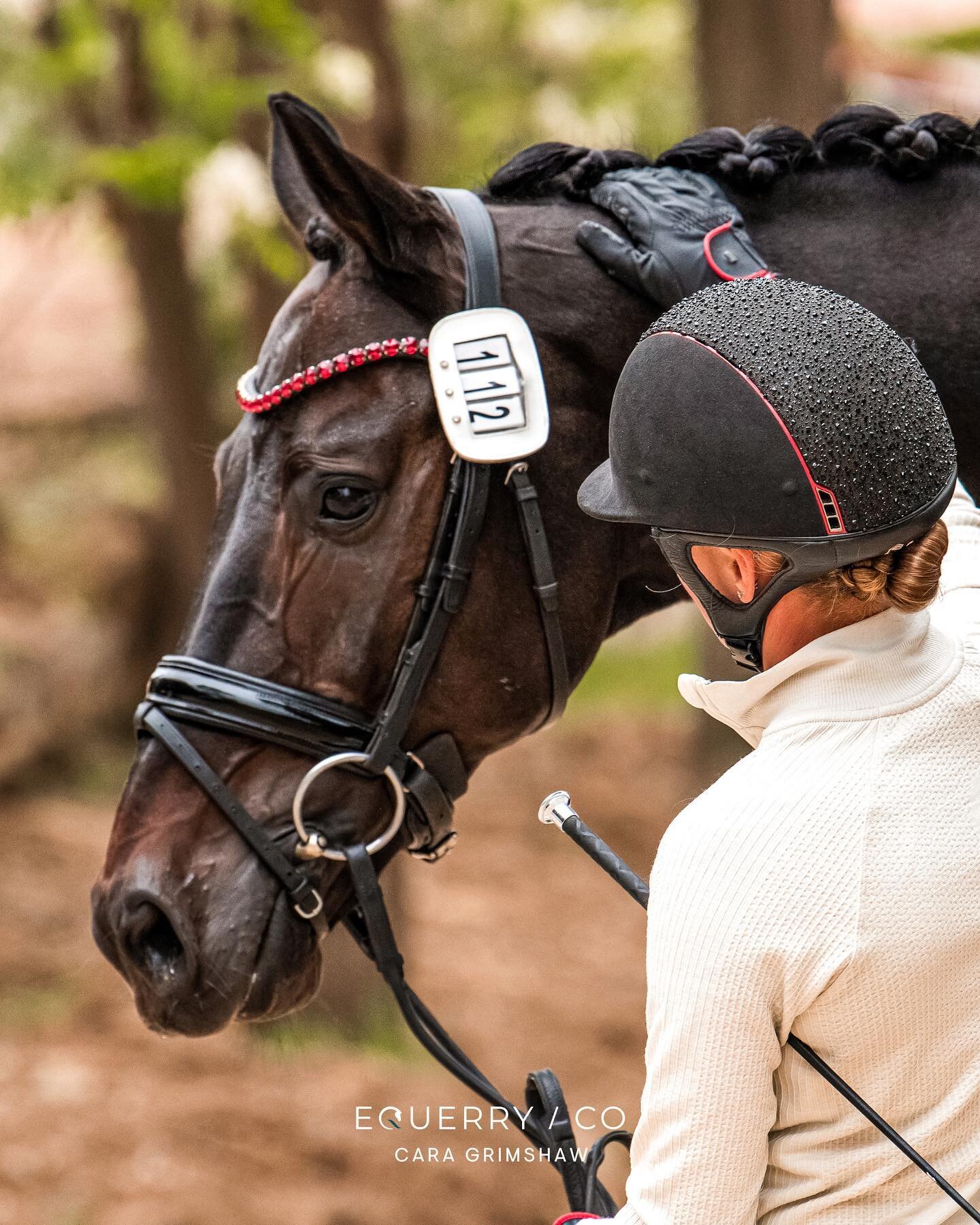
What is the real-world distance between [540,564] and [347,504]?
0.36m

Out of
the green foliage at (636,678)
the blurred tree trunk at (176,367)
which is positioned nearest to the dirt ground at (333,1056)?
the green foliage at (636,678)

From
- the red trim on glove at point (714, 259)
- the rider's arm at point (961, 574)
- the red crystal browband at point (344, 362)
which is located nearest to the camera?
the rider's arm at point (961, 574)

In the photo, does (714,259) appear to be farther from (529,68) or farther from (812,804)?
(529,68)

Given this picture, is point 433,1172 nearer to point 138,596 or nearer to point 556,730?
point 556,730

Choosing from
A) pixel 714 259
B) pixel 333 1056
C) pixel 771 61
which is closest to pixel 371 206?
pixel 714 259

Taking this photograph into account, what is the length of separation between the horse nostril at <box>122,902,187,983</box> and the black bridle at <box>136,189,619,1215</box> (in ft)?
0.70

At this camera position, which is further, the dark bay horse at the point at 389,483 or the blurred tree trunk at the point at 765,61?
the blurred tree trunk at the point at 765,61

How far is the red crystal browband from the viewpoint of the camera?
2.27m

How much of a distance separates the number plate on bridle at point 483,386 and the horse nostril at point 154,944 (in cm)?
98

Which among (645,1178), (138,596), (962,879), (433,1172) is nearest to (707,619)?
(962,879)

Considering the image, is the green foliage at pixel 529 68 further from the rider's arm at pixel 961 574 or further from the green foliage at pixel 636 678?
the rider's arm at pixel 961 574

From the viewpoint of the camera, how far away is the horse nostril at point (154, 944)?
2.28 meters

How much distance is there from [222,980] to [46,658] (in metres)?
8.29

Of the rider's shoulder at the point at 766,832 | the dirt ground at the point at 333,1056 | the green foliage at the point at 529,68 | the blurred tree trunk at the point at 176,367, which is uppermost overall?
the rider's shoulder at the point at 766,832
